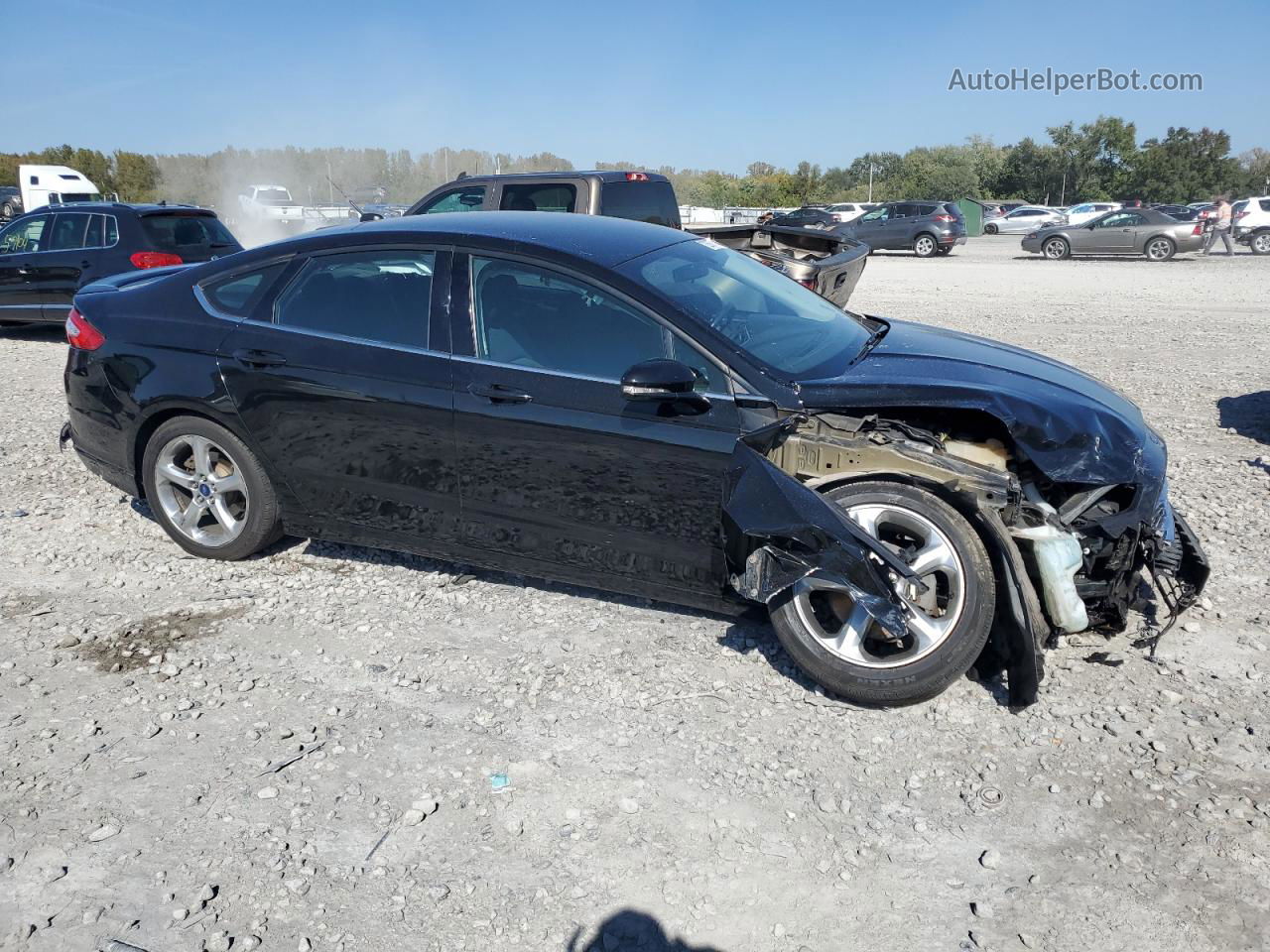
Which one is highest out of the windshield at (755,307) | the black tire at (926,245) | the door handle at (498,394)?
the windshield at (755,307)

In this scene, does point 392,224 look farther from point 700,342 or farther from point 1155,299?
point 1155,299

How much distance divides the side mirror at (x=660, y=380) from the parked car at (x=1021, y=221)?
43911 mm

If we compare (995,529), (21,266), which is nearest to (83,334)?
(995,529)

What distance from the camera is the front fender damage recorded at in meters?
3.37

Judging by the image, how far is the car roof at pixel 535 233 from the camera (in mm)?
4109

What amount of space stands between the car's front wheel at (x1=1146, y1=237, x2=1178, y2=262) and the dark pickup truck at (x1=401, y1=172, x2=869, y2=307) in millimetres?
19986

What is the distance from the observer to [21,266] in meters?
11.3

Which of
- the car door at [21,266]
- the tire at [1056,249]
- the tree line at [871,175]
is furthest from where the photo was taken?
the tree line at [871,175]

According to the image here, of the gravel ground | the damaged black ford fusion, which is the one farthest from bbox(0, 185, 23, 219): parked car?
the gravel ground

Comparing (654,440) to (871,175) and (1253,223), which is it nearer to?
(1253,223)

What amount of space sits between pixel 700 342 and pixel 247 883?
2.34 metres

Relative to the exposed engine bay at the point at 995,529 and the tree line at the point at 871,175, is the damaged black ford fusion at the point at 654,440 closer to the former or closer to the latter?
the exposed engine bay at the point at 995,529

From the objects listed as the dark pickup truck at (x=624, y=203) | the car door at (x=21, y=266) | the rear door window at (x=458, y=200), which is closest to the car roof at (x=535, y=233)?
the dark pickup truck at (x=624, y=203)

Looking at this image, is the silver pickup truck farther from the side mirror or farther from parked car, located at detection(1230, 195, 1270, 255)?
parked car, located at detection(1230, 195, 1270, 255)
